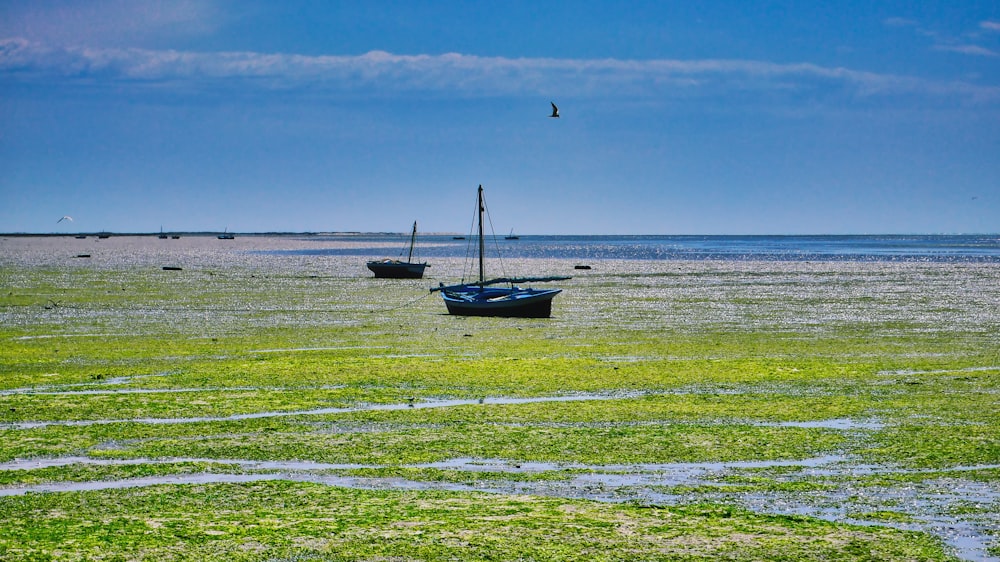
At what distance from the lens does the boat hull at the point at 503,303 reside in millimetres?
50562

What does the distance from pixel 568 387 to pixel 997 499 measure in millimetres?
11951

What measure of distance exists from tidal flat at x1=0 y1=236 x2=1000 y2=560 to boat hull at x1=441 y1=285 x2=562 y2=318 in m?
10.5

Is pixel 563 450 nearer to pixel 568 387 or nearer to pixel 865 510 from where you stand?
pixel 865 510

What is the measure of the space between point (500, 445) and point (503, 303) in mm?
34258

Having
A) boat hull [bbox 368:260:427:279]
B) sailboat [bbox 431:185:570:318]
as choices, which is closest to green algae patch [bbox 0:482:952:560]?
sailboat [bbox 431:185:570:318]

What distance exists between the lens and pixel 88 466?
16.1 m

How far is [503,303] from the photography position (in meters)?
Answer: 51.9

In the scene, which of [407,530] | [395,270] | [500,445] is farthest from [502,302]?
[395,270]

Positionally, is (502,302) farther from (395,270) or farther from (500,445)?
(395,270)

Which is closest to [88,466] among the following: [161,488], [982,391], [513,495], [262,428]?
[161,488]

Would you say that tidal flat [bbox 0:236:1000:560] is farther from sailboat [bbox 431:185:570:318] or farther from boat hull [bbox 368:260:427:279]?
boat hull [bbox 368:260:427:279]

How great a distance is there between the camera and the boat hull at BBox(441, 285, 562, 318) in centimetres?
5056

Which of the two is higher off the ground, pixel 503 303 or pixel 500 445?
pixel 503 303

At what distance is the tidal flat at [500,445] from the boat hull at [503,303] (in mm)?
10514
